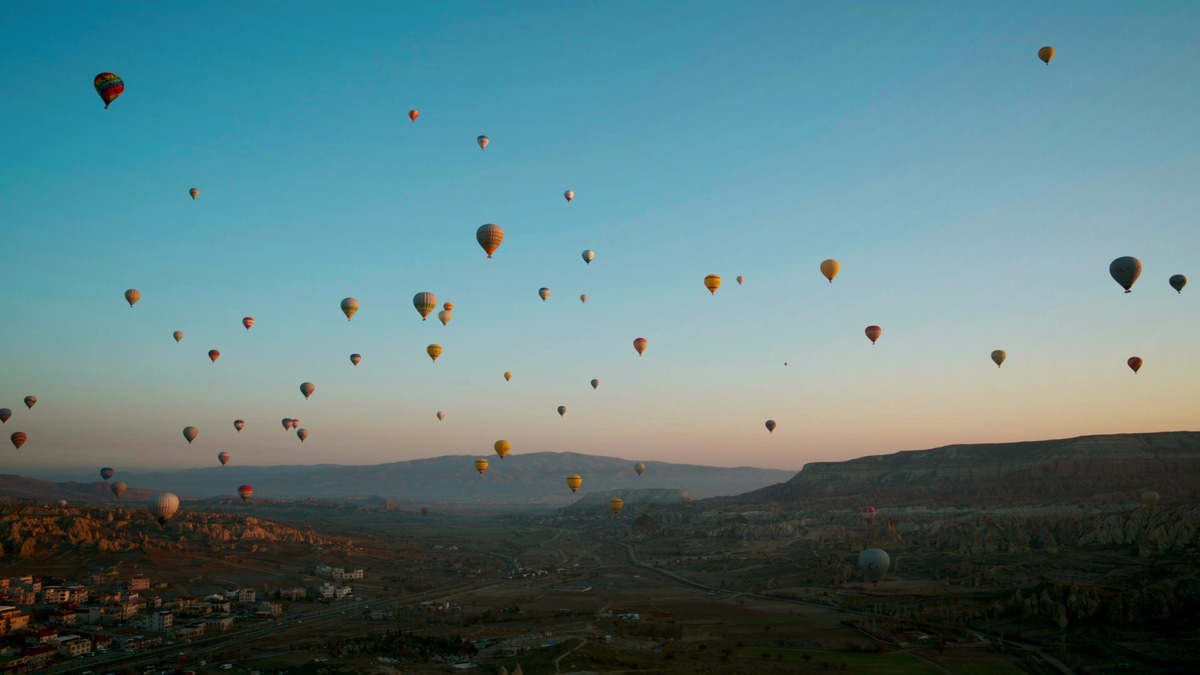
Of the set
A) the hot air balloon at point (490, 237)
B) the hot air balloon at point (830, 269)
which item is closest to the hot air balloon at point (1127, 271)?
the hot air balloon at point (830, 269)

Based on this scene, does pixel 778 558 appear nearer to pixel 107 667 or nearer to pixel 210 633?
A: pixel 210 633

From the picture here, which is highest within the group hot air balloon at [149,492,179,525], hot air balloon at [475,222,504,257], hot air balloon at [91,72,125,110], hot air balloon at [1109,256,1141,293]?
hot air balloon at [91,72,125,110]

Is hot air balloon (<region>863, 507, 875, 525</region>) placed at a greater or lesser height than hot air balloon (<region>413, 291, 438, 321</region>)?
lesser

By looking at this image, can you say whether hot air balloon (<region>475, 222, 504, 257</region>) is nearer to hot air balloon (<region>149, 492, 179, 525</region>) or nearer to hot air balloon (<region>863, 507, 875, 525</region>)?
hot air balloon (<region>149, 492, 179, 525</region>)

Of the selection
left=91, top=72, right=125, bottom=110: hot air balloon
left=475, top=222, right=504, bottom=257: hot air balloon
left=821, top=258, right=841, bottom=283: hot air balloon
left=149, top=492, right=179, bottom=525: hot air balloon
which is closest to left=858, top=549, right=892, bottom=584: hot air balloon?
left=821, top=258, right=841, bottom=283: hot air balloon

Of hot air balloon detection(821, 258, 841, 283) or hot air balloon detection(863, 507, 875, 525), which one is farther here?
hot air balloon detection(863, 507, 875, 525)

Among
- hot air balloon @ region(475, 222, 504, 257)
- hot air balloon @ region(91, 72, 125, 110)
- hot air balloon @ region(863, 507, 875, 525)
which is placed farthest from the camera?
hot air balloon @ region(863, 507, 875, 525)

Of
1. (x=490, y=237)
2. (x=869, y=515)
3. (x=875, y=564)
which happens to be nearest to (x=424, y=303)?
(x=490, y=237)

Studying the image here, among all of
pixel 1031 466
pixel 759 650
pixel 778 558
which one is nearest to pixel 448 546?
pixel 778 558

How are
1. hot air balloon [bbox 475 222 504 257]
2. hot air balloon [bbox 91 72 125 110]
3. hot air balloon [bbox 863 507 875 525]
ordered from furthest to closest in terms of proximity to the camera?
hot air balloon [bbox 863 507 875 525] < hot air balloon [bbox 475 222 504 257] < hot air balloon [bbox 91 72 125 110]
